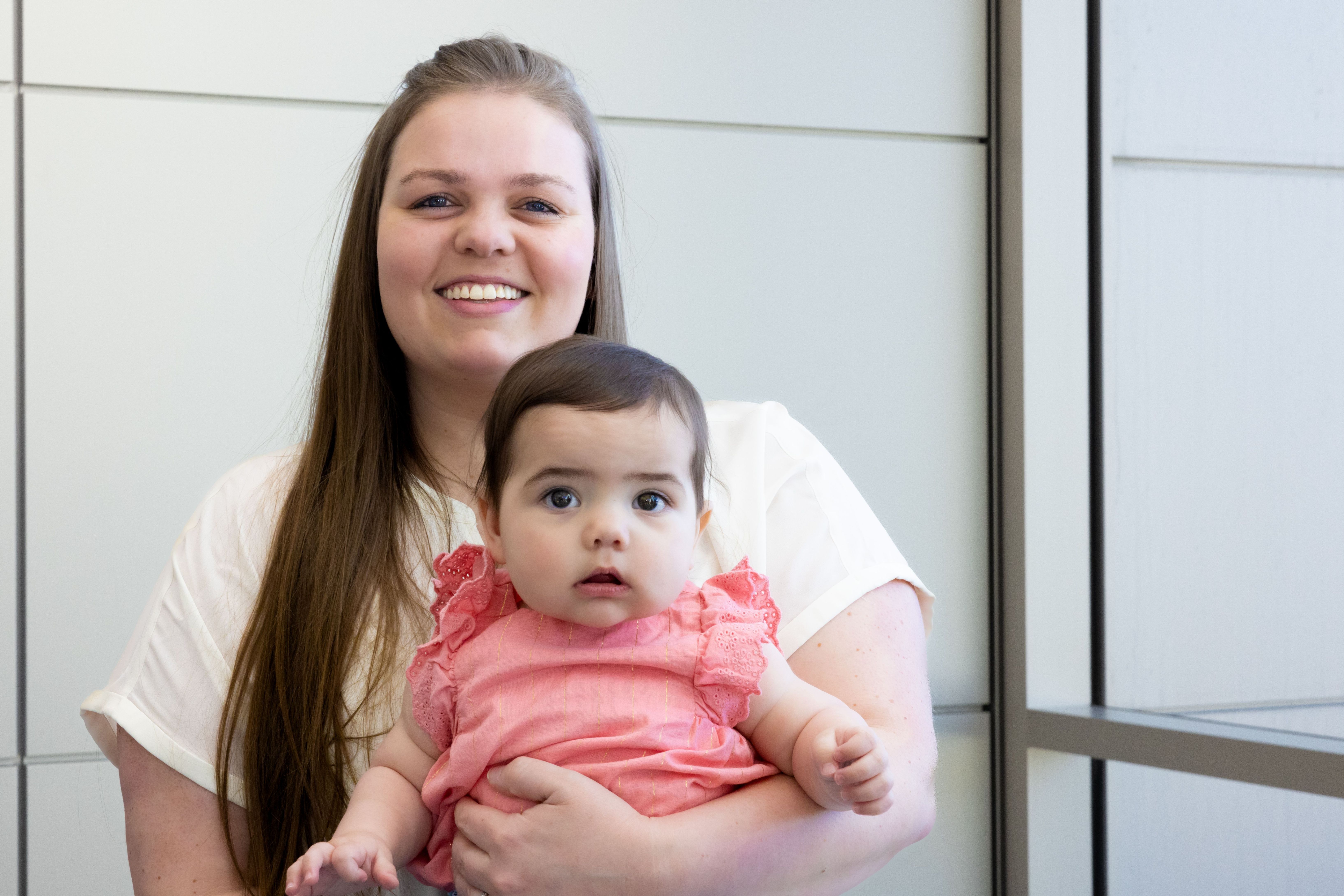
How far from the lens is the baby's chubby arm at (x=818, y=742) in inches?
41.3

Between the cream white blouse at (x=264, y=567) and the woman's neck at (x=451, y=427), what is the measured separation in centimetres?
6

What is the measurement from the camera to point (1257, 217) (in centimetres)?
233

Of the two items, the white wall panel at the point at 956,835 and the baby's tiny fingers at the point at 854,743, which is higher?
the baby's tiny fingers at the point at 854,743

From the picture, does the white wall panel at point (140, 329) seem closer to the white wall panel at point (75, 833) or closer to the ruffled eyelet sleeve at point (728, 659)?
the white wall panel at point (75, 833)

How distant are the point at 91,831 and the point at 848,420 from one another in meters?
1.80

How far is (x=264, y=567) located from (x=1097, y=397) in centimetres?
194

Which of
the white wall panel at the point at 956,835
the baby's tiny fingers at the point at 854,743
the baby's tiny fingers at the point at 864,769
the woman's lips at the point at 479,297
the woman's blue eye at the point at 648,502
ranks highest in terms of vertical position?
the woman's lips at the point at 479,297

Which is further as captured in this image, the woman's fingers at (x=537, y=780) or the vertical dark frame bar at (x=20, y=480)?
the vertical dark frame bar at (x=20, y=480)

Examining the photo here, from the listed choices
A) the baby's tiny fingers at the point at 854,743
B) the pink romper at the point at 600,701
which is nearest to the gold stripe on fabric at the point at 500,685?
the pink romper at the point at 600,701

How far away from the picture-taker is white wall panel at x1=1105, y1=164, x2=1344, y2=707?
7.24ft

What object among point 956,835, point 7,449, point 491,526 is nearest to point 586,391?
point 491,526

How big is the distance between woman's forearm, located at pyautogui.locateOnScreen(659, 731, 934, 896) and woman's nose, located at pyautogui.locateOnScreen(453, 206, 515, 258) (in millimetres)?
→ 683

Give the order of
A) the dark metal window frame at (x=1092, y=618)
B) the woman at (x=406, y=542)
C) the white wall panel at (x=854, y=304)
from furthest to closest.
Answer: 1. the white wall panel at (x=854, y=304)
2. the dark metal window frame at (x=1092, y=618)
3. the woman at (x=406, y=542)

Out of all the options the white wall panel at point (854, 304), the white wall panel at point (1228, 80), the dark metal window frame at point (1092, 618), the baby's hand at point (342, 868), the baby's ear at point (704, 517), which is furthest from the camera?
the white wall panel at point (854, 304)
